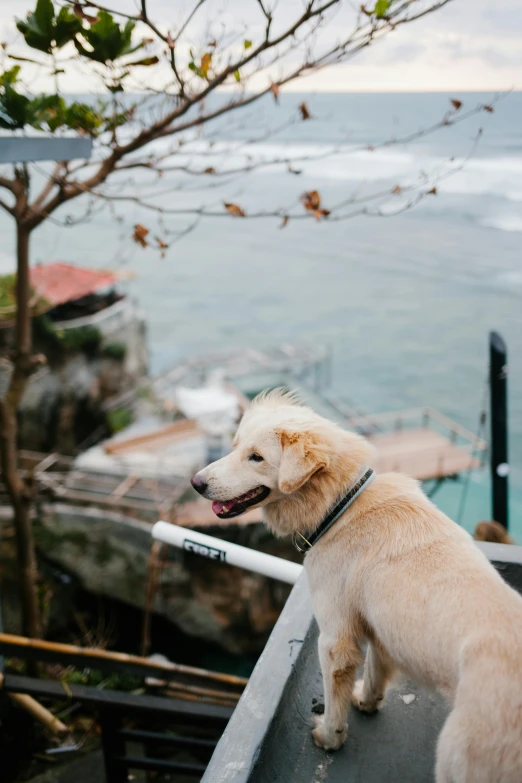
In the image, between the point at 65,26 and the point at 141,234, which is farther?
the point at 141,234

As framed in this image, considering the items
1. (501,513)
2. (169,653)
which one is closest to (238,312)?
(169,653)

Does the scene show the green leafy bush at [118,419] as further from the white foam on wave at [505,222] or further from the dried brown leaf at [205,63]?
the white foam on wave at [505,222]

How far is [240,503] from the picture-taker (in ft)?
6.90

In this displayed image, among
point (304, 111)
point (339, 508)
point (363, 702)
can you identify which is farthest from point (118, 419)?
point (339, 508)

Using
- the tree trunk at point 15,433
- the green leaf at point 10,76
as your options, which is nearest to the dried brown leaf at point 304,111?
the green leaf at point 10,76

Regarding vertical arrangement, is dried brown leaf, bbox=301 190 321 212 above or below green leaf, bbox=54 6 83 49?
below

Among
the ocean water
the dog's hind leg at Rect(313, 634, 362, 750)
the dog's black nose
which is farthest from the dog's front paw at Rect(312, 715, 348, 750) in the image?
the ocean water

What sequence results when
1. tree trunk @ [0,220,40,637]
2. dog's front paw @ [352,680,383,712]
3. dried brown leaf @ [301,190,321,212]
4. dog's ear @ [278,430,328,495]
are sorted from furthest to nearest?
1. tree trunk @ [0,220,40,637]
2. dried brown leaf @ [301,190,321,212]
3. dog's front paw @ [352,680,383,712]
4. dog's ear @ [278,430,328,495]

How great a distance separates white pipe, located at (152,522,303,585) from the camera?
106 inches

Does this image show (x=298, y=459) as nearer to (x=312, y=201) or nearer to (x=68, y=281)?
(x=312, y=201)

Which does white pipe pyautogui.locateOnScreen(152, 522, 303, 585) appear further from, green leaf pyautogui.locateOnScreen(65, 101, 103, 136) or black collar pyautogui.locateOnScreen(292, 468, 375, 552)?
green leaf pyautogui.locateOnScreen(65, 101, 103, 136)

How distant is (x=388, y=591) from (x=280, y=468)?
477 mm

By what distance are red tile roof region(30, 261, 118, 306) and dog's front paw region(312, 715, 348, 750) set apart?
18.1 meters

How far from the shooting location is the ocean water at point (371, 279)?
1380 inches
